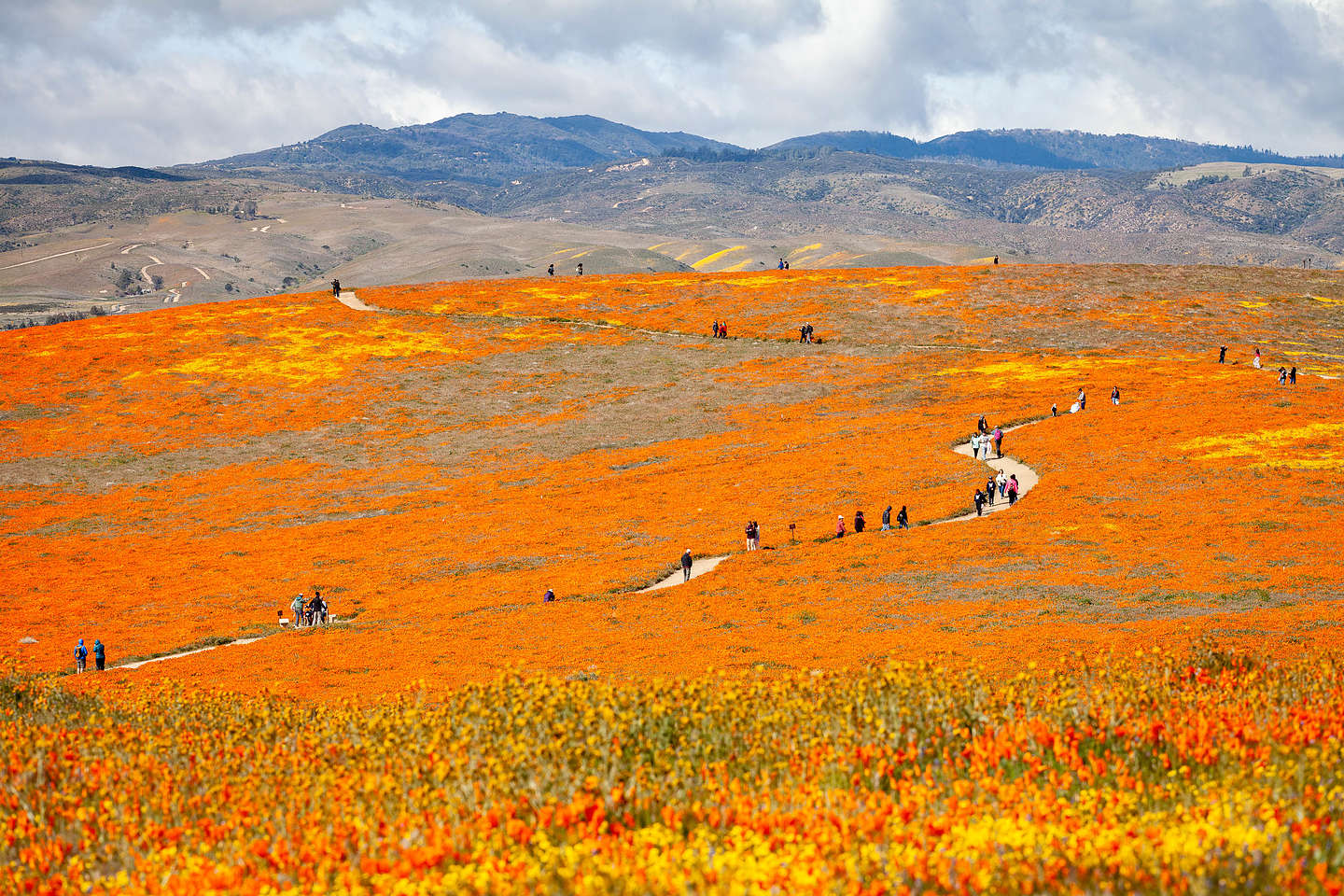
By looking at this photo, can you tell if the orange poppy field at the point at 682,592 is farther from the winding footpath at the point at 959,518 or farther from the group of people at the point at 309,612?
the group of people at the point at 309,612

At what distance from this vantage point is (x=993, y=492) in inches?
1781

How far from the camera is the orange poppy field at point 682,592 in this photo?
30.7 feet

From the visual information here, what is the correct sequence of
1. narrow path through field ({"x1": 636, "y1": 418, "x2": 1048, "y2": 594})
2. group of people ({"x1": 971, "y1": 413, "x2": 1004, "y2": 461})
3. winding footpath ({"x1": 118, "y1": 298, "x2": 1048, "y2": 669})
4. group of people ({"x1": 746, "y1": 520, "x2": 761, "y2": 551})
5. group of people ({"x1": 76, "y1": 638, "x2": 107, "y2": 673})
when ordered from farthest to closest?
group of people ({"x1": 971, "y1": 413, "x2": 1004, "y2": 461})
group of people ({"x1": 746, "y1": 520, "x2": 761, "y2": 551})
narrow path through field ({"x1": 636, "y1": 418, "x2": 1048, "y2": 594})
winding footpath ({"x1": 118, "y1": 298, "x2": 1048, "y2": 669})
group of people ({"x1": 76, "y1": 638, "x2": 107, "y2": 673})

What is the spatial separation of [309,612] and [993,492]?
30.1 meters

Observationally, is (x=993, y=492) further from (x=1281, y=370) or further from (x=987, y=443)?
(x=1281, y=370)

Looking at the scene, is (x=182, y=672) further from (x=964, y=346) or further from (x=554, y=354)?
(x=964, y=346)

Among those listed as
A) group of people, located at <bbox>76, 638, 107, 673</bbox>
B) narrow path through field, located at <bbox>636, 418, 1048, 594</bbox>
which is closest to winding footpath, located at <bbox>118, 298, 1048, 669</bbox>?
narrow path through field, located at <bbox>636, 418, 1048, 594</bbox>

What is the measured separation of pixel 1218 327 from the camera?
285ft

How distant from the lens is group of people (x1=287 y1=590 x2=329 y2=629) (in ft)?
123

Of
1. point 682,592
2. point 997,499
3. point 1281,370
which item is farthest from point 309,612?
point 1281,370

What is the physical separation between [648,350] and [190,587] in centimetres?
5123

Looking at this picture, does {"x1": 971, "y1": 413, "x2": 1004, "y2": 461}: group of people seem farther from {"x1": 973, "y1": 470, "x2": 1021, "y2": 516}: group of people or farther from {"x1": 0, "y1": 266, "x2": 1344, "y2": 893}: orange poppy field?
{"x1": 973, "y1": 470, "x2": 1021, "y2": 516}: group of people

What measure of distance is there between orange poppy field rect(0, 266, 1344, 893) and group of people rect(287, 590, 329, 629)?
5.31 feet

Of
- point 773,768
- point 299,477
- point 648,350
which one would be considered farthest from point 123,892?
point 648,350
